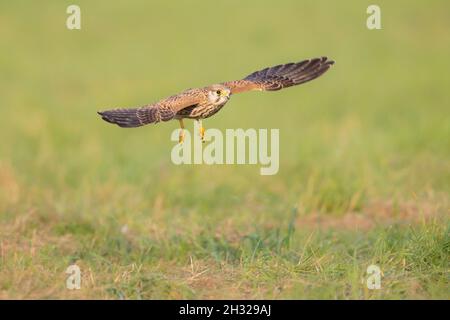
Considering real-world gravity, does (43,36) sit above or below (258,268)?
above

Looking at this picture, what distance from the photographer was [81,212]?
9.65m

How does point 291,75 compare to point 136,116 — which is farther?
point 291,75

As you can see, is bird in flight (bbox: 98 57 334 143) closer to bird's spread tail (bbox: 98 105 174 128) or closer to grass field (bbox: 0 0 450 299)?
bird's spread tail (bbox: 98 105 174 128)

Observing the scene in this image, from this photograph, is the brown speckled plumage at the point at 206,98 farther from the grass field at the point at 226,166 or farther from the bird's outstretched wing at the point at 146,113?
the grass field at the point at 226,166

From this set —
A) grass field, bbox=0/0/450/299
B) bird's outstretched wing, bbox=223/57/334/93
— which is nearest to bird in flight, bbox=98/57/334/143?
bird's outstretched wing, bbox=223/57/334/93

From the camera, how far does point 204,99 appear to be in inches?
299

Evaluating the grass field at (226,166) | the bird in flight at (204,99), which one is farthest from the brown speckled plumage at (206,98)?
the grass field at (226,166)

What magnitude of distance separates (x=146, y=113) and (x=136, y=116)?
92 mm

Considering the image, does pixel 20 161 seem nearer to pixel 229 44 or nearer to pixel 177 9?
pixel 229 44

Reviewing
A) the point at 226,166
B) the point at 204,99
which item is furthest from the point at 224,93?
the point at 226,166

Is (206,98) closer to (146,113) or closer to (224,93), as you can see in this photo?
(224,93)
